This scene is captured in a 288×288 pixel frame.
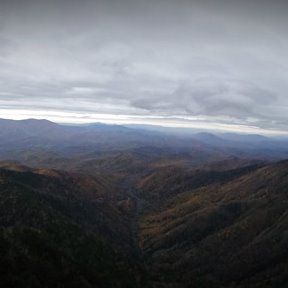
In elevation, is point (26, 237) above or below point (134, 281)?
above

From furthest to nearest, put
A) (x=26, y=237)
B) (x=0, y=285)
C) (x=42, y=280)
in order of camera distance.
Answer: (x=26, y=237) < (x=42, y=280) < (x=0, y=285)

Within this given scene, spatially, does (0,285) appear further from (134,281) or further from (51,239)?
(134,281)

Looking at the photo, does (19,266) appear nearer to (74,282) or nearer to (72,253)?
(74,282)

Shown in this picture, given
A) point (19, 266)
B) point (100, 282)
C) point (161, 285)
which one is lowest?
point (161, 285)

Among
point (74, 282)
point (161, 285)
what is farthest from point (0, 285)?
point (161, 285)

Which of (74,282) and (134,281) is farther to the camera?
(134,281)

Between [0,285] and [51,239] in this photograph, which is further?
[51,239]

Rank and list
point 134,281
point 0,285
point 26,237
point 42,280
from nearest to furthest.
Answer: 1. point 0,285
2. point 42,280
3. point 26,237
4. point 134,281

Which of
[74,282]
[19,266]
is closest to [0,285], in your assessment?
[19,266]

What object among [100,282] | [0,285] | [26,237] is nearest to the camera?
[0,285]
